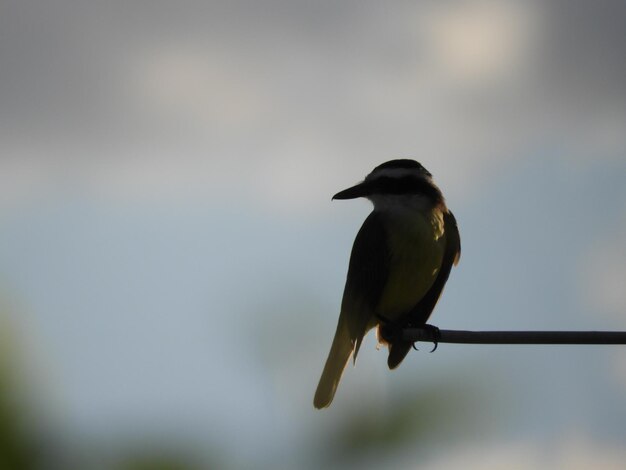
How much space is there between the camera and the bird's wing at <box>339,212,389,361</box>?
238 inches

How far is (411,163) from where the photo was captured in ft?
21.7

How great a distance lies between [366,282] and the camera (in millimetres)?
6152

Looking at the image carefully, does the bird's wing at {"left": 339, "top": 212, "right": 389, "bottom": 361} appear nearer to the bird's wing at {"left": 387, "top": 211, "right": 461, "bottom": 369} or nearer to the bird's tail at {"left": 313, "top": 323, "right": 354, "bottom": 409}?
the bird's tail at {"left": 313, "top": 323, "right": 354, "bottom": 409}

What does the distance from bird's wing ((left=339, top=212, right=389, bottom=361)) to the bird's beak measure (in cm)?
24

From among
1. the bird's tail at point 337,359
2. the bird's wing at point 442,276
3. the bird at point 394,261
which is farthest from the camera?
the bird's wing at point 442,276

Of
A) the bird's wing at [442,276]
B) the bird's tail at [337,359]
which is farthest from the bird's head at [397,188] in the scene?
the bird's tail at [337,359]

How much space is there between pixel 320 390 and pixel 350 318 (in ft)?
3.81

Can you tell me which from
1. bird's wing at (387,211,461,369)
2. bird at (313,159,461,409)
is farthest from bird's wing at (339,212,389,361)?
bird's wing at (387,211,461,369)

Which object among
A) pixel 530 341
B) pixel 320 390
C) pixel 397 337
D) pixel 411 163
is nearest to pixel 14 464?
pixel 530 341

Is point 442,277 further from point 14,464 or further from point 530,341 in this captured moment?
point 14,464

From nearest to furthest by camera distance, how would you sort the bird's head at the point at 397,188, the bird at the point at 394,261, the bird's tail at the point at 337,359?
the bird's tail at the point at 337,359 < the bird at the point at 394,261 < the bird's head at the point at 397,188

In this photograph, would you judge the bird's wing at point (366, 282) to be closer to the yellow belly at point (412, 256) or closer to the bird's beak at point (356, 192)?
the yellow belly at point (412, 256)

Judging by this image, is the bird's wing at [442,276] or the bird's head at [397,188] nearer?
the bird's wing at [442,276]

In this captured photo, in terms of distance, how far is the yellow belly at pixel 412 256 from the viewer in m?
5.98
